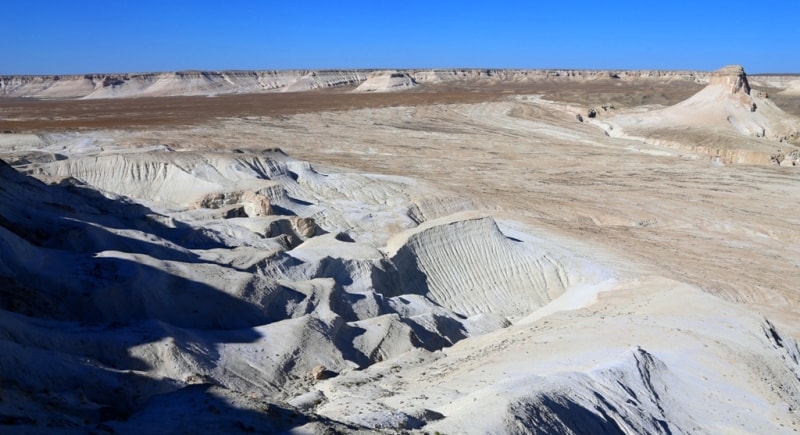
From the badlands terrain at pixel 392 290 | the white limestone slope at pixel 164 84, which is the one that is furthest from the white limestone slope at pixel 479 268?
the white limestone slope at pixel 164 84

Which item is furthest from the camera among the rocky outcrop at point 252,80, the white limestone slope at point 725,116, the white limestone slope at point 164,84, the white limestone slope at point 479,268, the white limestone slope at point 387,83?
the white limestone slope at point 164,84

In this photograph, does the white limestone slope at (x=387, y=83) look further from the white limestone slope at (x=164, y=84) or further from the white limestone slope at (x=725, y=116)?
the white limestone slope at (x=725, y=116)

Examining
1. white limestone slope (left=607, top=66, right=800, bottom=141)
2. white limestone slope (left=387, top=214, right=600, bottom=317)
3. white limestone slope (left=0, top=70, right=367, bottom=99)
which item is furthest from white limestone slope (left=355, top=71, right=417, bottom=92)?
white limestone slope (left=387, top=214, right=600, bottom=317)

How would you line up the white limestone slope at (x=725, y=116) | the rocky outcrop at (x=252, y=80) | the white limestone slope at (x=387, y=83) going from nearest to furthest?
the white limestone slope at (x=725, y=116), the white limestone slope at (x=387, y=83), the rocky outcrop at (x=252, y=80)

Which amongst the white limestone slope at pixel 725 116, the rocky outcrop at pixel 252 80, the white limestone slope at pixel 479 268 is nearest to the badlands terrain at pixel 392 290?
the white limestone slope at pixel 479 268

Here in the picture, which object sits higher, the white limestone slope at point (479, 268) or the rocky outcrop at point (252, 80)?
the rocky outcrop at point (252, 80)

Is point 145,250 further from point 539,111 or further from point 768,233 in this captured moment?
point 539,111

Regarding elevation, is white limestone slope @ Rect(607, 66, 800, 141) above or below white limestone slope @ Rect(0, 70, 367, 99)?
below

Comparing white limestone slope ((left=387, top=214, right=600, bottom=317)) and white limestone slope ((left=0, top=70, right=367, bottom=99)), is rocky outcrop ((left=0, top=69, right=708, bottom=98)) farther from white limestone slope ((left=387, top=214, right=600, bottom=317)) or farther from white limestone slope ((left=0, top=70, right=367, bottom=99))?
white limestone slope ((left=387, top=214, right=600, bottom=317))

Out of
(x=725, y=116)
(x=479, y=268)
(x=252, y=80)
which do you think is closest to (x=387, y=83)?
(x=252, y=80)

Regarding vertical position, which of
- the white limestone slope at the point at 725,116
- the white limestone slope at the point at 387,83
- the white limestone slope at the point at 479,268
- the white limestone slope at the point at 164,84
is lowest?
the white limestone slope at the point at 479,268

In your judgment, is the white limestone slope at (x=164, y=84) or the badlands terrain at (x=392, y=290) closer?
the badlands terrain at (x=392, y=290)
